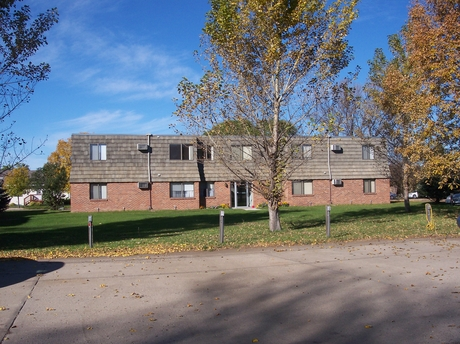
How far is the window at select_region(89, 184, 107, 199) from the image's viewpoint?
37.1 metres

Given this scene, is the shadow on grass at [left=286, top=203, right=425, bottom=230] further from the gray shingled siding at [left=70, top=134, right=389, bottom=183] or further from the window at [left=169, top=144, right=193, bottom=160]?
the window at [left=169, top=144, right=193, bottom=160]

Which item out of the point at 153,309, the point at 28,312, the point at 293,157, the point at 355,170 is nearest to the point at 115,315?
the point at 153,309

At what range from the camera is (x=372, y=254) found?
39.0ft

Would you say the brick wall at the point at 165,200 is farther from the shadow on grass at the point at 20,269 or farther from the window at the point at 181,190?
the shadow on grass at the point at 20,269

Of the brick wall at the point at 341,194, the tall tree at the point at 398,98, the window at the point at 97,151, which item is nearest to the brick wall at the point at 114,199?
the window at the point at 97,151

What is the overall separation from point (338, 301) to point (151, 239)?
1047 centimetres

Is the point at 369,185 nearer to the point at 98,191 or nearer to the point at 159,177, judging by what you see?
the point at 159,177

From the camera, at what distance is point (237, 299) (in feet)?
25.6

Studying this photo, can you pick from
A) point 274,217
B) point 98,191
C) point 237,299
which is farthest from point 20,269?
Answer: point 98,191

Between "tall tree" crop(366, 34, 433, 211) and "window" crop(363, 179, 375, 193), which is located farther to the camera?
"window" crop(363, 179, 375, 193)

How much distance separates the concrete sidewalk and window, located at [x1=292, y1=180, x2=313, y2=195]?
28348 millimetres

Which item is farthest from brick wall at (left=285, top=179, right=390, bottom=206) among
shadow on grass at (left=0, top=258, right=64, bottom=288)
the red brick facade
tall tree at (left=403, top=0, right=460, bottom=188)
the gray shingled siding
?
shadow on grass at (left=0, top=258, right=64, bottom=288)

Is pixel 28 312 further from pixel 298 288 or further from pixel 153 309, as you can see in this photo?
pixel 298 288

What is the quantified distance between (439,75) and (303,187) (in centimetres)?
2304
